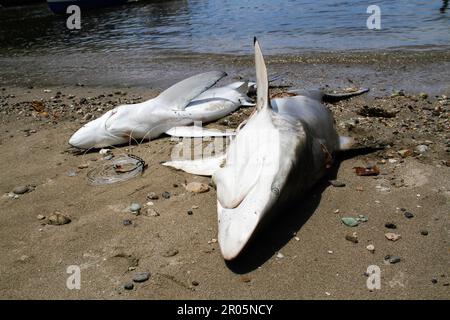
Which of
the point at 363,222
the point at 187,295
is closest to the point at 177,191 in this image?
the point at 187,295

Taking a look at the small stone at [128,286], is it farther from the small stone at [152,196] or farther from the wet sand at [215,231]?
the small stone at [152,196]

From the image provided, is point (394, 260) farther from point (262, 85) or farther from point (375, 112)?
point (375, 112)

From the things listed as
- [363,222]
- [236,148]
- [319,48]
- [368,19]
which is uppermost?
[368,19]

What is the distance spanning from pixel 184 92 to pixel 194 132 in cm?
77

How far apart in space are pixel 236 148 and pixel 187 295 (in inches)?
58.2

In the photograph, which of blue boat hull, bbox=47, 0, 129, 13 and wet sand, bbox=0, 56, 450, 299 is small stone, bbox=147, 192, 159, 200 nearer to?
wet sand, bbox=0, 56, 450, 299

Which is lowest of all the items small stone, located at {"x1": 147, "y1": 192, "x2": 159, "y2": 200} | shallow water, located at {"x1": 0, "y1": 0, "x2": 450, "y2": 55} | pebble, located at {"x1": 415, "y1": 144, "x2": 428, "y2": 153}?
small stone, located at {"x1": 147, "y1": 192, "x2": 159, "y2": 200}

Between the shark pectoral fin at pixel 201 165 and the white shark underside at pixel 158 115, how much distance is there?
0.88 metres

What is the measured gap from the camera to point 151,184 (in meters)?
4.73

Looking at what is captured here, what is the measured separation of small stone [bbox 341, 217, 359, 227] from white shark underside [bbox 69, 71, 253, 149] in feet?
7.87

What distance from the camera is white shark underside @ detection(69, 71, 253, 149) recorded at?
19.2 ft

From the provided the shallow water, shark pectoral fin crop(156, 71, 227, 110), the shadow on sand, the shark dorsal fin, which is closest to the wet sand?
the shadow on sand

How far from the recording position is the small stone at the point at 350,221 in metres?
3.82
